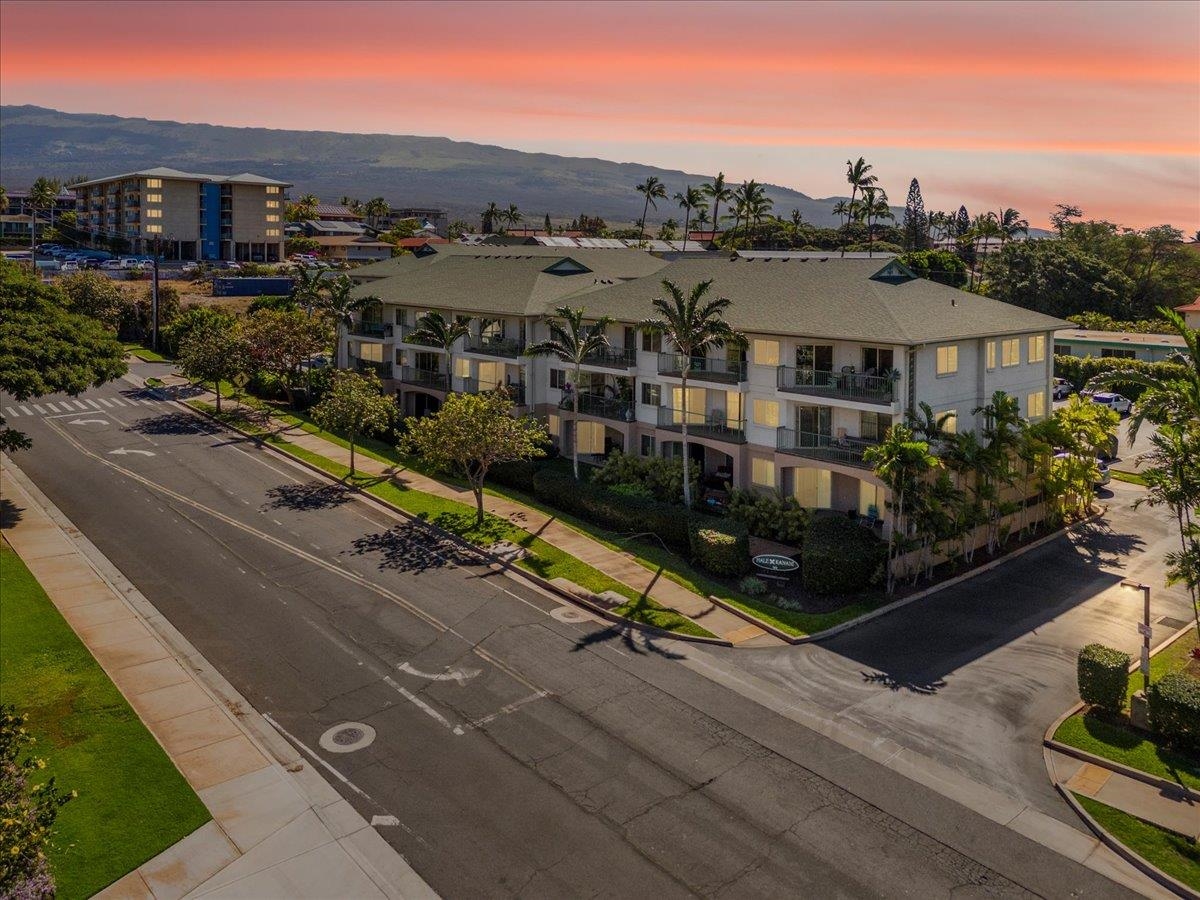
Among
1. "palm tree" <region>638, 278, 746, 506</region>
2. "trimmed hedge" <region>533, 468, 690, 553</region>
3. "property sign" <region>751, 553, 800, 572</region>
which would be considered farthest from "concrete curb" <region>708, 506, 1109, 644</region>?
"palm tree" <region>638, 278, 746, 506</region>

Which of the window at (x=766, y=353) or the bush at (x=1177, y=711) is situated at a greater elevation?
the window at (x=766, y=353)

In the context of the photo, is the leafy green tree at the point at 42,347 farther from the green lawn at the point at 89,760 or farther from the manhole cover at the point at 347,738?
the manhole cover at the point at 347,738

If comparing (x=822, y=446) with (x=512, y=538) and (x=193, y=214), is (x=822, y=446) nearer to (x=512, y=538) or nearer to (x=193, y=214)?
(x=512, y=538)

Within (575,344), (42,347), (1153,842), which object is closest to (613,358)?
(575,344)

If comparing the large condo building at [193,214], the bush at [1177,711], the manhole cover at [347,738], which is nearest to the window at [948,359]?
the bush at [1177,711]

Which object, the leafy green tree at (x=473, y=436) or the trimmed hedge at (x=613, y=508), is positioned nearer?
the trimmed hedge at (x=613, y=508)

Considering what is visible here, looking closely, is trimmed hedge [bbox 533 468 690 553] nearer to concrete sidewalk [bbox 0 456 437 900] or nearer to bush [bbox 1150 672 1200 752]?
bush [bbox 1150 672 1200 752]
